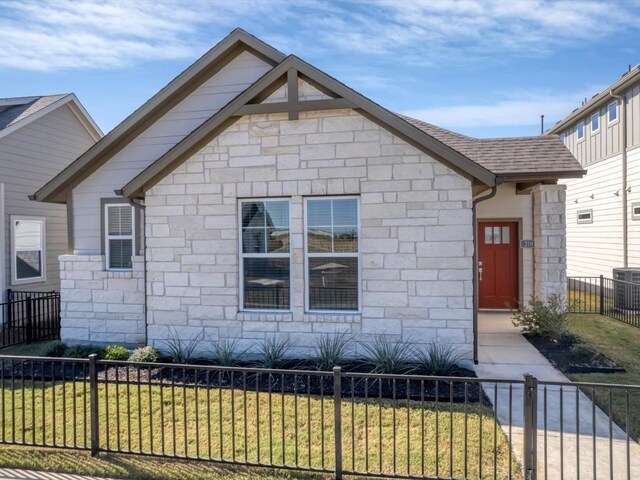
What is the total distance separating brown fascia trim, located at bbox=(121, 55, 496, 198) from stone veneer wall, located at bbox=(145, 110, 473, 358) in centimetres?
15

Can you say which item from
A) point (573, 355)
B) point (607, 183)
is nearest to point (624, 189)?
point (607, 183)

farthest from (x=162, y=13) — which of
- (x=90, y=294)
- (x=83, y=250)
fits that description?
(x=90, y=294)

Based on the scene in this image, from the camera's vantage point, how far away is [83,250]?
9.52 meters

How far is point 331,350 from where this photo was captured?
714 centimetres

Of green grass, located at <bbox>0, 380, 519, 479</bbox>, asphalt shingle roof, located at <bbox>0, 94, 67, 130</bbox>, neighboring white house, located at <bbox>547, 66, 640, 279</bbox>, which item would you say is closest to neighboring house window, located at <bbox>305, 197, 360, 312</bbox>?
green grass, located at <bbox>0, 380, 519, 479</bbox>

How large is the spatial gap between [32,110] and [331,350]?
11.3 m

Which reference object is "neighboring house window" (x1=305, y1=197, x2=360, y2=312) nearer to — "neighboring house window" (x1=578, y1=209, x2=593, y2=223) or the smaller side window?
"neighboring house window" (x1=578, y1=209, x2=593, y2=223)

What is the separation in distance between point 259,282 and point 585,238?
15100 millimetres

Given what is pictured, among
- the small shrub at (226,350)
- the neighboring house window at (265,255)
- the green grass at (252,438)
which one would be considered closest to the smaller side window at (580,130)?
the neighboring house window at (265,255)

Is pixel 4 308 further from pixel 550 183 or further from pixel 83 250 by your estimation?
pixel 550 183

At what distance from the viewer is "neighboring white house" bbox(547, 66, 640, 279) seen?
44.8 feet

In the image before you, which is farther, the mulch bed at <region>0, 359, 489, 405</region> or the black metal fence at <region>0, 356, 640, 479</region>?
the mulch bed at <region>0, 359, 489, 405</region>

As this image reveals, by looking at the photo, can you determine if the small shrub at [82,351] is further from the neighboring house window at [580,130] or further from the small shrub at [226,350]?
the neighboring house window at [580,130]

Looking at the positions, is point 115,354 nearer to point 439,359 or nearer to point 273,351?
point 273,351
